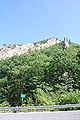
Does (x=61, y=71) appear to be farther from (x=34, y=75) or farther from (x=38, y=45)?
(x=38, y=45)

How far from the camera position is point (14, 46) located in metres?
158

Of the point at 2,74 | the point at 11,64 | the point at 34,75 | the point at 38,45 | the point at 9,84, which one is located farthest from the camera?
the point at 38,45

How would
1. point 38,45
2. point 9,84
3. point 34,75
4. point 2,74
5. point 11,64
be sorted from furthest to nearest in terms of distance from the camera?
1. point 38,45
2. point 11,64
3. point 2,74
4. point 9,84
5. point 34,75

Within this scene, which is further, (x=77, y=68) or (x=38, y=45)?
(x=38, y=45)

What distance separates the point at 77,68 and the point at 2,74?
1333 inches

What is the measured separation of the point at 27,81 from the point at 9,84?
757 centimetres

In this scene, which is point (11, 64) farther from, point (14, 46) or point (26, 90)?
point (14, 46)

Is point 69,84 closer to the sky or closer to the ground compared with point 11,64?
closer to the ground

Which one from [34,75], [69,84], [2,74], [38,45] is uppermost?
[38,45]

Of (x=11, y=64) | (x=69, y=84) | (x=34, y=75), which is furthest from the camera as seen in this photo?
(x=11, y=64)

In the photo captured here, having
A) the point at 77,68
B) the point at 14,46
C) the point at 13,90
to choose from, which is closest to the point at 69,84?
the point at 77,68

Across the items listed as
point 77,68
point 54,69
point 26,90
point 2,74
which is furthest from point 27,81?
point 2,74

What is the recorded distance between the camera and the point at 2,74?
260 feet

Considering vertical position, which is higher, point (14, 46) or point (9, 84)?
point (14, 46)
